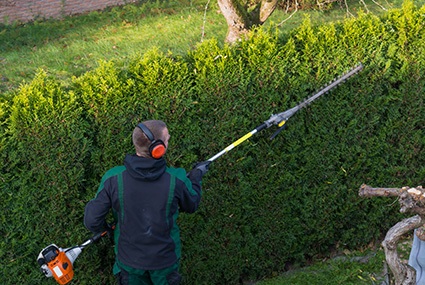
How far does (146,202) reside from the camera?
169 inches

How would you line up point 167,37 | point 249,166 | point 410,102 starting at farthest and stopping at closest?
point 167,37, point 410,102, point 249,166

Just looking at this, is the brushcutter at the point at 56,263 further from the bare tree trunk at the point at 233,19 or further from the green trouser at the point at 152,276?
the bare tree trunk at the point at 233,19

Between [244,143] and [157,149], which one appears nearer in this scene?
[157,149]

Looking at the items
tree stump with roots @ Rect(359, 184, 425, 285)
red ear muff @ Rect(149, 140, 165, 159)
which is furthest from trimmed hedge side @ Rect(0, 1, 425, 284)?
tree stump with roots @ Rect(359, 184, 425, 285)

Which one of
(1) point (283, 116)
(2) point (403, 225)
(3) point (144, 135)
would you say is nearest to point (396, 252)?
(2) point (403, 225)

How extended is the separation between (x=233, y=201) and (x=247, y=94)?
95 cm

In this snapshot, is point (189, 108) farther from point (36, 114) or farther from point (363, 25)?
point (363, 25)

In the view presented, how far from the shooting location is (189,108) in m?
5.21

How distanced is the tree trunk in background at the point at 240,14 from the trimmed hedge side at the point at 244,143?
2.01 metres

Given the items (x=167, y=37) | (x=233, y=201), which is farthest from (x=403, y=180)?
(x=167, y=37)

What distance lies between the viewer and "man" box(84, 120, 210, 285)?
165 inches

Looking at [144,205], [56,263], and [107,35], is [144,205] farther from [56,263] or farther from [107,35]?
[107,35]

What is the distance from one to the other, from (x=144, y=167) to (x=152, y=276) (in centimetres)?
89

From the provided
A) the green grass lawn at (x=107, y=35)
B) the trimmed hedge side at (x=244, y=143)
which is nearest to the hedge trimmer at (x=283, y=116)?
the trimmed hedge side at (x=244, y=143)
